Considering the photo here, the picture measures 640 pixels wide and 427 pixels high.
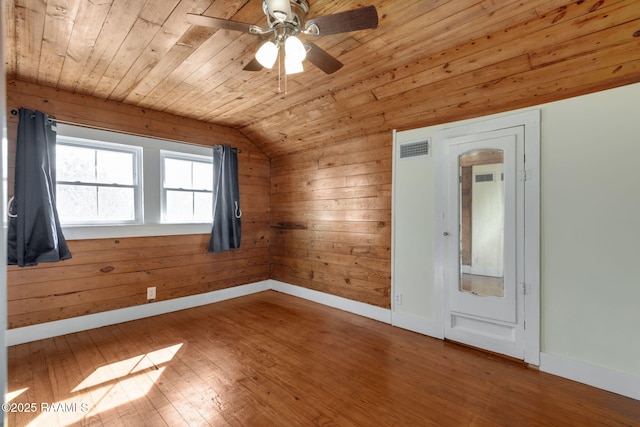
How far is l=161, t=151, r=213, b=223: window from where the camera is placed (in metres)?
3.74

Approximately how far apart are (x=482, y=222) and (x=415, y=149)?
0.97 meters

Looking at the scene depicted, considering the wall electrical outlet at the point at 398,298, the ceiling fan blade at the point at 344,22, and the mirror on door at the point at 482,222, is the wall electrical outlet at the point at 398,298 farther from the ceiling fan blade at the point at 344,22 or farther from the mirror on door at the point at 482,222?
the ceiling fan blade at the point at 344,22

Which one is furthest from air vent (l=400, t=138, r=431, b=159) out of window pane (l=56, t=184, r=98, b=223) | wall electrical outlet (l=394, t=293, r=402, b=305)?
window pane (l=56, t=184, r=98, b=223)

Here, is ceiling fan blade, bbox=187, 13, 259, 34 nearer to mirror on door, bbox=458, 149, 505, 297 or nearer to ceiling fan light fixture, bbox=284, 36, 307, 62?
ceiling fan light fixture, bbox=284, 36, 307, 62

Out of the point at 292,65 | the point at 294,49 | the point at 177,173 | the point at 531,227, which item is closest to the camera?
the point at 294,49

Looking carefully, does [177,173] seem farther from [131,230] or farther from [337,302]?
[337,302]

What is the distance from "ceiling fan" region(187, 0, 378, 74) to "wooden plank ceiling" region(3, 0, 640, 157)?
20 cm

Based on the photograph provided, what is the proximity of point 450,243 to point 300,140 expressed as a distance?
228cm

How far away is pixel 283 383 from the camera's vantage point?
7.16 ft

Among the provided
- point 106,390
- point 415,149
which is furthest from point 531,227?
point 106,390

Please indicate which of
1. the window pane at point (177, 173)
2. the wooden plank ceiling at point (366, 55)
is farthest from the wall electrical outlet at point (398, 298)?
the window pane at point (177, 173)

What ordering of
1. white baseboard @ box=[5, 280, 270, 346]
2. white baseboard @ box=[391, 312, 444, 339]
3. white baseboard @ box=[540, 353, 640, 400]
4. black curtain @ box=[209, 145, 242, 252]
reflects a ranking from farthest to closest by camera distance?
1. black curtain @ box=[209, 145, 242, 252]
2. white baseboard @ box=[391, 312, 444, 339]
3. white baseboard @ box=[5, 280, 270, 346]
4. white baseboard @ box=[540, 353, 640, 400]

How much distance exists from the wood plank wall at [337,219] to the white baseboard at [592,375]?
4.75 ft

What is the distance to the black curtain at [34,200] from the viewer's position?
269 centimetres
